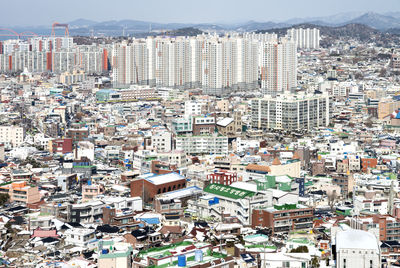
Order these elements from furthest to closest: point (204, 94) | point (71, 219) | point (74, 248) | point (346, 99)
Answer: point (204, 94)
point (346, 99)
point (71, 219)
point (74, 248)

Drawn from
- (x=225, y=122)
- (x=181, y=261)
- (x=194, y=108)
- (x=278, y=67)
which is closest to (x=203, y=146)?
(x=225, y=122)

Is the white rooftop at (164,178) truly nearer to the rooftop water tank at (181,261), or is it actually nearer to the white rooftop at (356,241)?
the rooftop water tank at (181,261)

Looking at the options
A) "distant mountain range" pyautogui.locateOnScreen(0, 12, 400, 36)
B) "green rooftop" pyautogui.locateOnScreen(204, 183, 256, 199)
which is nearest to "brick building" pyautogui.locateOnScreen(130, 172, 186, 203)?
"green rooftop" pyautogui.locateOnScreen(204, 183, 256, 199)

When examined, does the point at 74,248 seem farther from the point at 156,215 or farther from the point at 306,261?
the point at 306,261

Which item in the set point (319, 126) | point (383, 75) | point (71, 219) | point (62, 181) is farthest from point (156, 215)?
point (383, 75)

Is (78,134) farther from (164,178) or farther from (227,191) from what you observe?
(227,191)

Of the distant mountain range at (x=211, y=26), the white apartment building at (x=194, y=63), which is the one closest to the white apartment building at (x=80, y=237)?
the white apartment building at (x=194, y=63)
